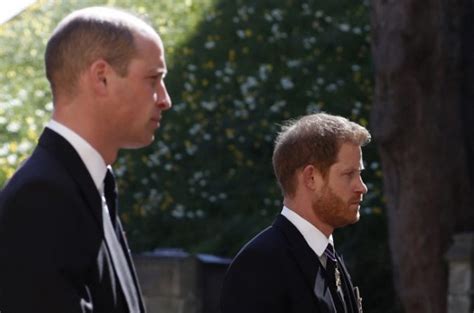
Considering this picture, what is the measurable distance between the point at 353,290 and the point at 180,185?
8.48 metres

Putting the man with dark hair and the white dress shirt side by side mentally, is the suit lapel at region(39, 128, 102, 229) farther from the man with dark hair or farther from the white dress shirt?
the white dress shirt

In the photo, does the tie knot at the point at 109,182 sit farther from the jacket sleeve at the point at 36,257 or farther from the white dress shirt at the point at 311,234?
the white dress shirt at the point at 311,234

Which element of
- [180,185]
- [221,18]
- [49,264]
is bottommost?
[180,185]

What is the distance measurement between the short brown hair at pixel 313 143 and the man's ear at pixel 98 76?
156 cm

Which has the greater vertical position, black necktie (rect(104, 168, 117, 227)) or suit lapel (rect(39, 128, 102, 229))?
suit lapel (rect(39, 128, 102, 229))

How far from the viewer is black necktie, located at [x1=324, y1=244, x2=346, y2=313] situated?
435 cm

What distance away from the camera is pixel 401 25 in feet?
31.6

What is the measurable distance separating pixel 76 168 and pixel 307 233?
1.50 meters

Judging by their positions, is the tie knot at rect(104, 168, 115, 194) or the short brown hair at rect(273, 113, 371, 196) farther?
the short brown hair at rect(273, 113, 371, 196)

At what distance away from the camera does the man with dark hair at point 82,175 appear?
9.42 feet

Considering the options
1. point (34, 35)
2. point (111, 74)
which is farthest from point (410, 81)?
point (34, 35)

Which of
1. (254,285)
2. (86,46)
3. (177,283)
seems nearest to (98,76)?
(86,46)

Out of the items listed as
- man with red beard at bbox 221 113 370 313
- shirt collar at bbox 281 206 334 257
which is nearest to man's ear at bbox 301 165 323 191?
man with red beard at bbox 221 113 370 313

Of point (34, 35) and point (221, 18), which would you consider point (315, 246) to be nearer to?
point (221, 18)
